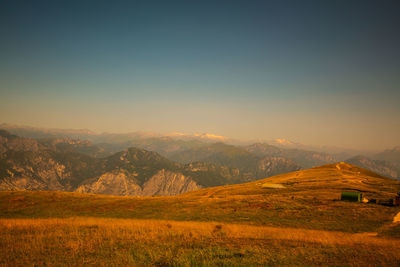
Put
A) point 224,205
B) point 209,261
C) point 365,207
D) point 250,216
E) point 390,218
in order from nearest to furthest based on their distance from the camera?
point 209,261, point 390,218, point 250,216, point 365,207, point 224,205

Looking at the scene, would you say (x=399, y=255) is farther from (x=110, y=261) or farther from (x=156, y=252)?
(x=110, y=261)

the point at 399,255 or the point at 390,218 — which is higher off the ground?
the point at 399,255

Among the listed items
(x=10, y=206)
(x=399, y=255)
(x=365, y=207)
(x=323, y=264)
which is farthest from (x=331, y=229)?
(x=10, y=206)

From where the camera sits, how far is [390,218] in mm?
34281

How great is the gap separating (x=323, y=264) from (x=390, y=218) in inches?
1319

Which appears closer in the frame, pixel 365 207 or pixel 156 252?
pixel 156 252

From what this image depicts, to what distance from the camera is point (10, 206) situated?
173ft

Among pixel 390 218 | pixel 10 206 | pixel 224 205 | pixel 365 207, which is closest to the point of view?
pixel 390 218

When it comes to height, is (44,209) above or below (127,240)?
below

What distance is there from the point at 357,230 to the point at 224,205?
83.3 feet

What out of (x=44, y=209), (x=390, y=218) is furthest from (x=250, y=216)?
(x=44, y=209)

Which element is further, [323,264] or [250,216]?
[250,216]

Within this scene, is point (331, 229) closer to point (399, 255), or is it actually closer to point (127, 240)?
point (399, 255)

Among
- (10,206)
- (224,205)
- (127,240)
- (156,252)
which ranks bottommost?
(10,206)
